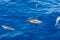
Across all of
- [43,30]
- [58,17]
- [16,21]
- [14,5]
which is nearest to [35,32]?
[43,30]

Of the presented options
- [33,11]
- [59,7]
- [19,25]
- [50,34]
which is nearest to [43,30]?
[50,34]

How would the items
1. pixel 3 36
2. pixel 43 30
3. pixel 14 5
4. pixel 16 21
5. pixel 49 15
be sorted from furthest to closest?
pixel 14 5, pixel 49 15, pixel 16 21, pixel 43 30, pixel 3 36

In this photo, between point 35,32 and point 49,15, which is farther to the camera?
point 49,15

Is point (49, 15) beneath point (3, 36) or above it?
above

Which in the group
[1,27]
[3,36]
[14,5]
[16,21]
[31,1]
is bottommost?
[3,36]

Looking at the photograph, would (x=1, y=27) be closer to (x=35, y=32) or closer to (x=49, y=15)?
(x=35, y=32)

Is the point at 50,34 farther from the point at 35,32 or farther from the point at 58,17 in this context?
the point at 58,17

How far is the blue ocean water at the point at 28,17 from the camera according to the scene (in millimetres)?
5391

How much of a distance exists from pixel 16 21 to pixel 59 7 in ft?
6.76

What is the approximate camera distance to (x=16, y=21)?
237 inches

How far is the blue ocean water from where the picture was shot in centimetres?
539

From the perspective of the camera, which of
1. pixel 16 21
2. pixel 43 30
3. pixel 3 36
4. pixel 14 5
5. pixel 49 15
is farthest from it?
pixel 14 5

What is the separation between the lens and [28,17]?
247 inches

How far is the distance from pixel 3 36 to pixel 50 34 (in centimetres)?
146
